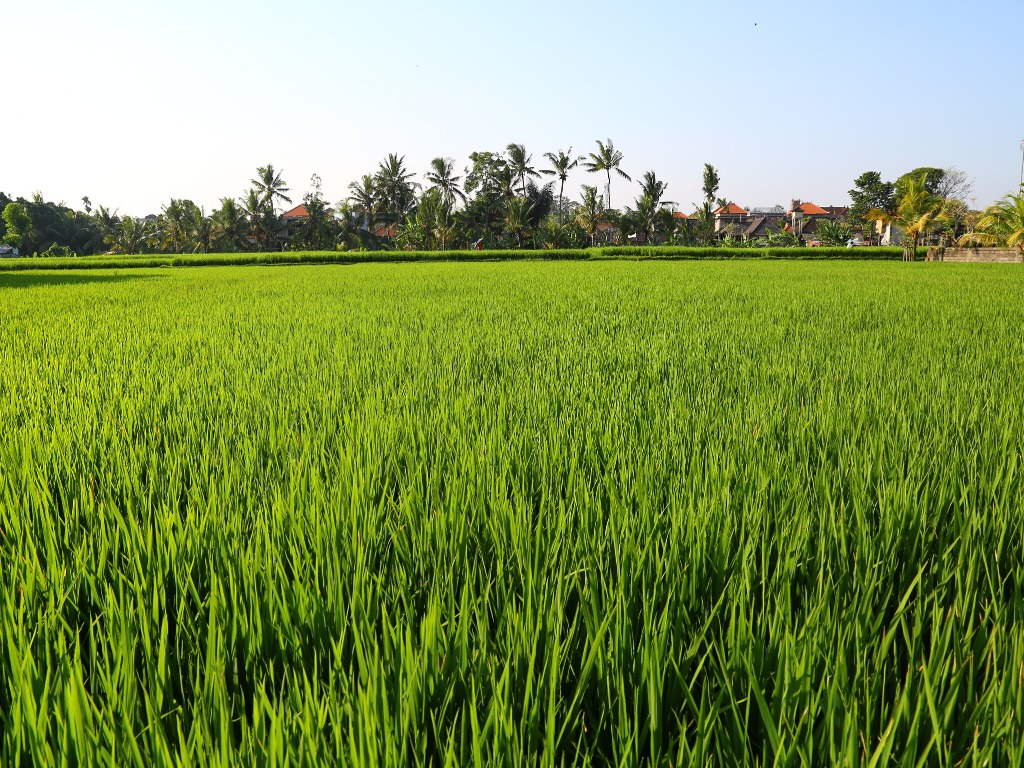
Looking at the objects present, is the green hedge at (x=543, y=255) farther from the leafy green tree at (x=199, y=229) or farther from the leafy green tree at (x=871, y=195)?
the leafy green tree at (x=871, y=195)

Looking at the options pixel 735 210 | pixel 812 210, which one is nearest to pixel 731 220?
pixel 735 210

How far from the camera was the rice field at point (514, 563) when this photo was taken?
27.9 inches

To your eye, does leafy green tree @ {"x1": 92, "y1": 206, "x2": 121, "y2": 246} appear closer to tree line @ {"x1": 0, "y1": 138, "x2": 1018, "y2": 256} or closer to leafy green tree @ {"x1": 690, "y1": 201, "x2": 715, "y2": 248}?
tree line @ {"x1": 0, "y1": 138, "x2": 1018, "y2": 256}

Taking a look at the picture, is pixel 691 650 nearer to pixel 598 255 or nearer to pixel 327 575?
pixel 327 575

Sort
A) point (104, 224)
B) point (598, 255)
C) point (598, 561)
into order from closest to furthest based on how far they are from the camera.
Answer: point (598, 561)
point (598, 255)
point (104, 224)

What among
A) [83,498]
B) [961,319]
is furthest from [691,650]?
[961,319]

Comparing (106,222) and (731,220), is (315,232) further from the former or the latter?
(731,220)

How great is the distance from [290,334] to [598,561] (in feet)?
12.7

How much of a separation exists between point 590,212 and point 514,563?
41.0 meters

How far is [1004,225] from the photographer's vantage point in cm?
2286

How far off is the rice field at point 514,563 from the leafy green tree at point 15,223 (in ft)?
154

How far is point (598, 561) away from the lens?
1026 mm

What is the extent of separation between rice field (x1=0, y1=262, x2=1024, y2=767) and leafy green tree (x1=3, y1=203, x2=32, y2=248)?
46940 millimetres

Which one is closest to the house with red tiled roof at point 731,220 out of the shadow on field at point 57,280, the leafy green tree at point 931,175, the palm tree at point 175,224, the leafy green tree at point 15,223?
the leafy green tree at point 931,175
